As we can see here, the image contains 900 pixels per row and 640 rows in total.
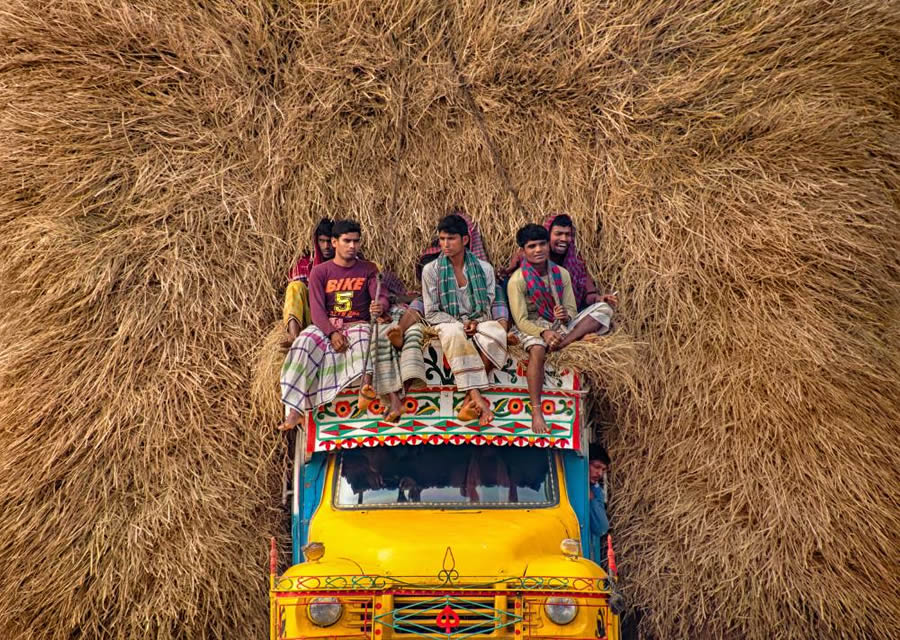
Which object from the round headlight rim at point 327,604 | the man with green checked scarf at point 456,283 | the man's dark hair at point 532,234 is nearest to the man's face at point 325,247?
the man with green checked scarf at point 456,283

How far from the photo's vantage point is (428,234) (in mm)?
7434

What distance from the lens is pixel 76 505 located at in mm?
6305

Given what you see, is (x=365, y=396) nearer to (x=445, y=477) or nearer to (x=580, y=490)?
(x=445, y=477)

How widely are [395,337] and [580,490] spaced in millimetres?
1493

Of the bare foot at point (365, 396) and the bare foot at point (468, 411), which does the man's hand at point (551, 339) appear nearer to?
the bare foot at point (468, 411)

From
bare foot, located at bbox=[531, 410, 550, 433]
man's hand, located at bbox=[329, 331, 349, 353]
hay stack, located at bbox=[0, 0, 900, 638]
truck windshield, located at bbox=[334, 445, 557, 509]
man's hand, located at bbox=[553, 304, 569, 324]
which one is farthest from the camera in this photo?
man's hand, located at bbox=[553, 304, 569, 324]

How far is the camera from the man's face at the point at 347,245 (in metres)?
6.44

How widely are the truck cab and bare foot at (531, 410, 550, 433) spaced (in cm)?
6

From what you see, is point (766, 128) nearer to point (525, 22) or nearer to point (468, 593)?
point (525, 22)

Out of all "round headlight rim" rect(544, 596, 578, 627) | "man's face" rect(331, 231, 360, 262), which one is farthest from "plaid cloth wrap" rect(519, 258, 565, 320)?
"round headlight rim" rect(544, 596, 578, 627)

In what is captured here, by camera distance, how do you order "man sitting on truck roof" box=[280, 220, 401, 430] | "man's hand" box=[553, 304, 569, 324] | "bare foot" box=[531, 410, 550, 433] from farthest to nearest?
1. "man's hand" box=[553, 304, 569, 324]
2. "man sitting on truck roof" box=[280, 220, 401, 430]
3. "bare foot" box=[531, 410, 550, 433]

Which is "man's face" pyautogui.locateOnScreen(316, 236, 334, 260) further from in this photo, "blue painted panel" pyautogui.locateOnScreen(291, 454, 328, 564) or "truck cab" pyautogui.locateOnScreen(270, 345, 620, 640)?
"blue painted panel" pyautogui.locateOnScreen(291, 454, 328, 564)

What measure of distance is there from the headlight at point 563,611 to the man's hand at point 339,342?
2.16 metres

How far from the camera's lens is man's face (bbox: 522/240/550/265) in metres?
6.53
